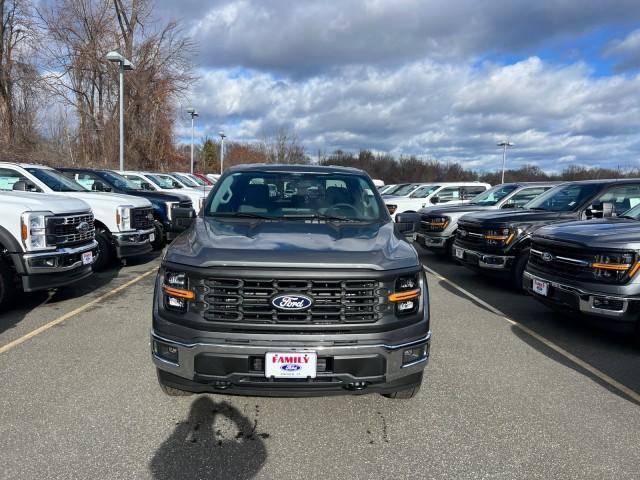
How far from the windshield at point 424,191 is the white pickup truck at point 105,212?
1073cm

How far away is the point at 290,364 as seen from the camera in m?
2.80

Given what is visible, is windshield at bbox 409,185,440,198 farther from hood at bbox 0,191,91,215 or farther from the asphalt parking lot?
hood at bbox 0,191,91,215

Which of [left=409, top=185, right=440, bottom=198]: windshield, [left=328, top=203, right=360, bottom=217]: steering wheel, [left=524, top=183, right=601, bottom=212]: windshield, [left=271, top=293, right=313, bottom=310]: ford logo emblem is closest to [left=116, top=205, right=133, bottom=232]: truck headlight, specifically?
[left=328, top=203, right=360, bottom=217]: steering wheel

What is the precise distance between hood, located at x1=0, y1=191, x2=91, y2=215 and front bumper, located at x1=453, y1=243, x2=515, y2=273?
600 centimetres

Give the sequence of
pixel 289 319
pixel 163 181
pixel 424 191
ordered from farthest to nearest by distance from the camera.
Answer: pixel 424 191, pixel 163 181, pixel 289 319

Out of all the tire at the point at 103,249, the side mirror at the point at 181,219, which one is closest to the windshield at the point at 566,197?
the side mirror at the point at 181,219

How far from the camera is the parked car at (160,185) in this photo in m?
13.9

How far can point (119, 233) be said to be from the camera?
8250 mm

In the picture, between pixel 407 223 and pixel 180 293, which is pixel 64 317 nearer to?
pixel 180 293

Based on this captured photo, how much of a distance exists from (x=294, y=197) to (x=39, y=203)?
11.7 ft

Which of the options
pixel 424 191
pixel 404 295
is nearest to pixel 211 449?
pixel 404 295

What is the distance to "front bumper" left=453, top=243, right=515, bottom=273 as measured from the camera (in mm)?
7379

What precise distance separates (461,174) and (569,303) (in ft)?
182

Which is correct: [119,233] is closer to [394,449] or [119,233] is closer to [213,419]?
[213,419]
